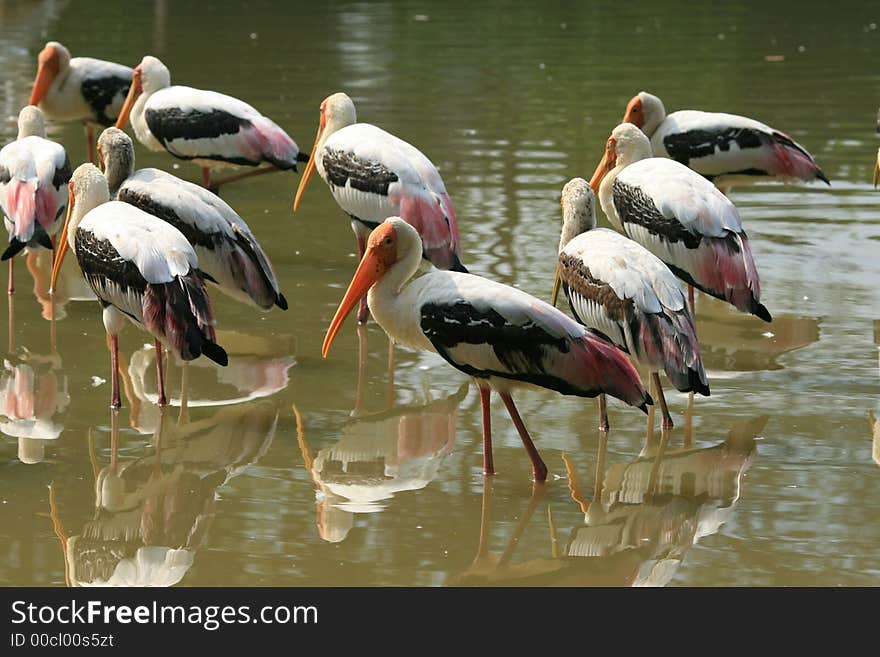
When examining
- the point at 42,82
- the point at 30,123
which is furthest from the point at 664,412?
the point at 42,82

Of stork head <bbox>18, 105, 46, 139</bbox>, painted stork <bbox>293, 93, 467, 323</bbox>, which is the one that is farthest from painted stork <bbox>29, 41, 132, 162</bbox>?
painted stork <bbox>293, 93, 467, 323</bbox>

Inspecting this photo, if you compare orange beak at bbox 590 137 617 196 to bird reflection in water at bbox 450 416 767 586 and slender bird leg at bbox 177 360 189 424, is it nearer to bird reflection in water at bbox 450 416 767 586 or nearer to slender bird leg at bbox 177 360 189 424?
bird reflection in water at bbox 450 416 767 586

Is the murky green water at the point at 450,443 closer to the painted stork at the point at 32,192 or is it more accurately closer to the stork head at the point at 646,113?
the painted stork at the point at 32,192

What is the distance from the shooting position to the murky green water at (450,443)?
5590 mm

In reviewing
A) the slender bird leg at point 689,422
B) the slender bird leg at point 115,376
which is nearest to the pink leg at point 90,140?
the slender bird leg at point 115,376

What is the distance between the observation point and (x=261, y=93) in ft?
54.0

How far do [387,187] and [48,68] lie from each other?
515 centimetres

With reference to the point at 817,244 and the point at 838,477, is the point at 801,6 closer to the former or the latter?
the point at 817,244

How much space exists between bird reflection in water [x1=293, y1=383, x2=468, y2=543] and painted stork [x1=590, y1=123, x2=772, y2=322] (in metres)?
1.25

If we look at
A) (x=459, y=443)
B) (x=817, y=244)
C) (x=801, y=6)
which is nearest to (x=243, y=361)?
(x=459, y=443)

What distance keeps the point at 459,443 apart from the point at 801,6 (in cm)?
1960

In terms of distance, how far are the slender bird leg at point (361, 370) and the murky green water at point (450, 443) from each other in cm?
2

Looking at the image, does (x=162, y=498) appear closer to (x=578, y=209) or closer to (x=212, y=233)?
(x=212, y=233)

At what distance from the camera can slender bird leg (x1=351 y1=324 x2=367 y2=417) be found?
288 inches
